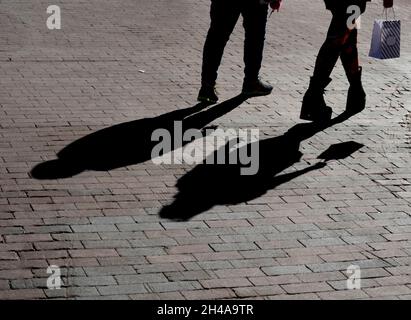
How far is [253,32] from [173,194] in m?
2.90

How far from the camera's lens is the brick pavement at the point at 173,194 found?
5.59 m

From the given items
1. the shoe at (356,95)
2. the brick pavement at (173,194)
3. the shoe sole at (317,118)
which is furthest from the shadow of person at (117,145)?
the shoe at (356,95)

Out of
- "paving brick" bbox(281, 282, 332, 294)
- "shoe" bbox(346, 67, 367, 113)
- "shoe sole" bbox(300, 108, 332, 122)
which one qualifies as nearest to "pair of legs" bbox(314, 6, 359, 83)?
"shoe" bbox(346, 67, 367, 113)

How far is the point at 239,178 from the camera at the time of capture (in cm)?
730

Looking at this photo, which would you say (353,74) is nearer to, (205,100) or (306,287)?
(205,100)

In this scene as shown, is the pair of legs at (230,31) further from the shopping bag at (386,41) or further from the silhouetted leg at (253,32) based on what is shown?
the shopping bag at (386,41)

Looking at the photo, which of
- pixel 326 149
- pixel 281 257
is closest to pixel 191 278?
pixel 281 257

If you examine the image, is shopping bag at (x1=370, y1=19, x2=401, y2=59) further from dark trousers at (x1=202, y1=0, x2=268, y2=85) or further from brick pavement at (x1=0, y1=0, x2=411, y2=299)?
dark trousers at (x1=202, y1=0, x2=268, y2=85)

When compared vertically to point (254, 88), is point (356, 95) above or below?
above

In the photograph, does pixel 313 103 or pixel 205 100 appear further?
pixel 205 100

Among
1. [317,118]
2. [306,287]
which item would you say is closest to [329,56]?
[317,118]

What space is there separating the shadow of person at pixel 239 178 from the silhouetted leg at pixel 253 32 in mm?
1184

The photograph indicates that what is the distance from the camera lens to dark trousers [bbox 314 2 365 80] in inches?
335

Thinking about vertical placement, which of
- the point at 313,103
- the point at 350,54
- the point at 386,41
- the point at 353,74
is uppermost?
the point at 386,41
